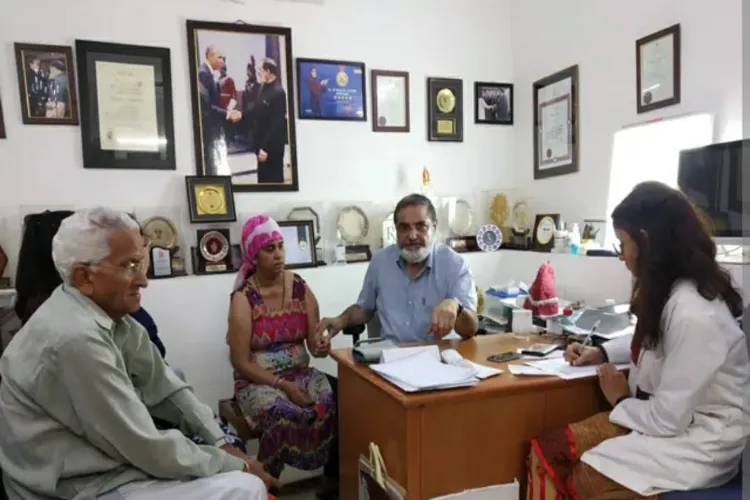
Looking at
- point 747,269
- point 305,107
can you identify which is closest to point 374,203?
point 305,107

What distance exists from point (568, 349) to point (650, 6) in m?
1.82

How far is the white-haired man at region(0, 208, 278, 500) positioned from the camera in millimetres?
1337

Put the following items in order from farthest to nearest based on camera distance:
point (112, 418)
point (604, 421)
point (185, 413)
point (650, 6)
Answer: point (650, 6) → point (185, 413) → point (604, 421) → point (112, 418)

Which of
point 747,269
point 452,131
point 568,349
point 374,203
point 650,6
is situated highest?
point 650,6

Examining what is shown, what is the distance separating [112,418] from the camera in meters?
1.36

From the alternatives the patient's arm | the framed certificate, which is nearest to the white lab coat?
the patient's arm

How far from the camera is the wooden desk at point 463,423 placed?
1534 mm

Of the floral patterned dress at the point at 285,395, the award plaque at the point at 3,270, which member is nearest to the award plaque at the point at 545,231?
the floral patterned dress at the point at 285,395

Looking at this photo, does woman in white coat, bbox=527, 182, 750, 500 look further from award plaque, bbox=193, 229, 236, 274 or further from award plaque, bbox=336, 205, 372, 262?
award plaque, bbox=193, 229, 236, 274

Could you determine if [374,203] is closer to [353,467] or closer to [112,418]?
[353,467]

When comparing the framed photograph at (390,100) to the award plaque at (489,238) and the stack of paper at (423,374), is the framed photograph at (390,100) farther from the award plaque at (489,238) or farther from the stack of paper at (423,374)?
the stack of paper at (423,374)

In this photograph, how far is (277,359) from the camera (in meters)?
2.48

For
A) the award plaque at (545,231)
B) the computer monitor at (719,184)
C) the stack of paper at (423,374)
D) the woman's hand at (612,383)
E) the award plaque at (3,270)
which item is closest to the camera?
the stack of paper at (423,374)

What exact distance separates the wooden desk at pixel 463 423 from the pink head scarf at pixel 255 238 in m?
0.91
